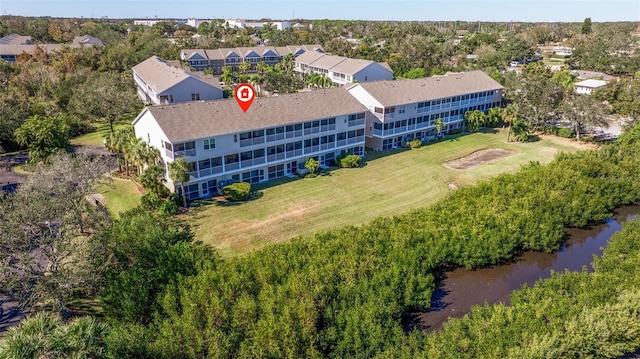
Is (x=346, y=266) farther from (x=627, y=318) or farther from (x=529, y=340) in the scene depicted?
(x=627, y=318)

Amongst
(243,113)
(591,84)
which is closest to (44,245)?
(243,113)

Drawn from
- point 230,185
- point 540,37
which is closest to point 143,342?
point 230,185

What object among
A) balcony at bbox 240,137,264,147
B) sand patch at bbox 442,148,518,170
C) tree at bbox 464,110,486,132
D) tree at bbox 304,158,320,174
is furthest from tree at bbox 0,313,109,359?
tree at bbox 464,110,486,132

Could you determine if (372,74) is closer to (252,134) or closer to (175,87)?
(175,87)

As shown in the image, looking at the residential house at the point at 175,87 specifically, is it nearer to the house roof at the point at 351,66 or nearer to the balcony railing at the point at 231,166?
the house roof at the point at 351,66

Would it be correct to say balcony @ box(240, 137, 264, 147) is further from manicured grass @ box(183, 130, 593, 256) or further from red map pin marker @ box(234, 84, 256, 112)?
manicured grass @ box(183, 130, 593, 256)

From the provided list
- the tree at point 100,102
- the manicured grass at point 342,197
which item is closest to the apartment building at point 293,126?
the manicured grass at point 342,197
